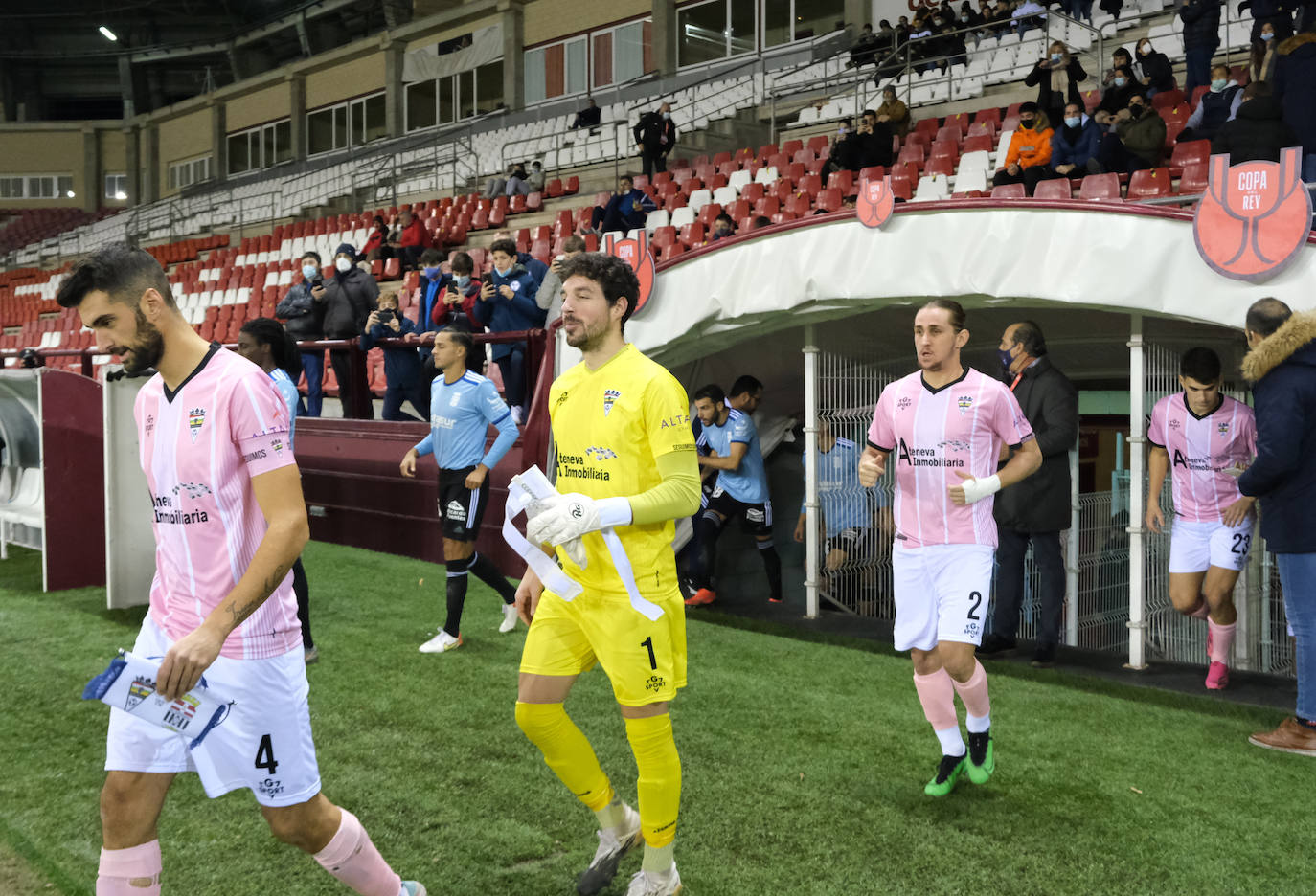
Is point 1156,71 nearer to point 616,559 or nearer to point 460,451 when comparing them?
point 460,451

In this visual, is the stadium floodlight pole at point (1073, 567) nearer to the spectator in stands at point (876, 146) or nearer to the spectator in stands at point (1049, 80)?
the spectator in stands at point (1049, 80)

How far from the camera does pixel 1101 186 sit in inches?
380

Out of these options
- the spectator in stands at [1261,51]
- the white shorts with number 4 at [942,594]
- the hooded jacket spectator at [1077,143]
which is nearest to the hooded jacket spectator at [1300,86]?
the spectator in stands at [1261,51]

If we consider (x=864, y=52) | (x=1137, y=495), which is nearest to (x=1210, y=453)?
(x=1137, y=495)

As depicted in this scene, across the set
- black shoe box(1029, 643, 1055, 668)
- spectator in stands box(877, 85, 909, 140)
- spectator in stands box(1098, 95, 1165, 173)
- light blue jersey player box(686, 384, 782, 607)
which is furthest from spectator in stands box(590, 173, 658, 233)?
black shoe box(1029, 643, 1055, 668)

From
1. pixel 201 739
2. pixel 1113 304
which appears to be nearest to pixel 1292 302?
pixel 1113 304

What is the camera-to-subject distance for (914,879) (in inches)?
140

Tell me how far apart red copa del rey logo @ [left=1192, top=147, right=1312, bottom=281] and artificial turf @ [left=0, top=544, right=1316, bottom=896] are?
7.38ft

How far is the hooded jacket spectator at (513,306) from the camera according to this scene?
30.5 feet

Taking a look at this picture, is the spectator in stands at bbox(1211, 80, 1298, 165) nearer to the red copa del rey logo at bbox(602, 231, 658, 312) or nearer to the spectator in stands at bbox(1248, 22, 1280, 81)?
the spectator in stands at bbox(1248, 22, 1280, 81)

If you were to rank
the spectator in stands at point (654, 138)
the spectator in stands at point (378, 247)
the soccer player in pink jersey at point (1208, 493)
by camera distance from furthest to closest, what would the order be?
the spectator in stands at point (378, 247) < the spectator in stands at point (654, 138) < the soccer player in pink jersey at point (1208, 493)

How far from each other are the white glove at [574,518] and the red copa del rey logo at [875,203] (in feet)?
13.3

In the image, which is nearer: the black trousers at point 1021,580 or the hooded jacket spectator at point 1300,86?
the black trousers at point 1021,580

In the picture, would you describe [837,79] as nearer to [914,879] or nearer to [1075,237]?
[1075,237]
